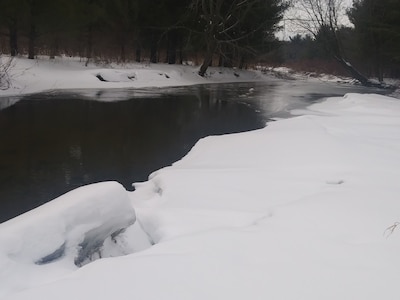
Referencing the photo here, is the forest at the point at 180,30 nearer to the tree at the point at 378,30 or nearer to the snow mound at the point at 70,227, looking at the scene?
the tree at the point at 378,30

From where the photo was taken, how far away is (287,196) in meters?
5.34

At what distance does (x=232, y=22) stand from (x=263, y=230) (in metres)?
32.5

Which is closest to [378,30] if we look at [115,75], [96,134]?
[115,75]

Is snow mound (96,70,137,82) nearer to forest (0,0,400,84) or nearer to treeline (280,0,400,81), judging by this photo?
forest (0,0,400,84)

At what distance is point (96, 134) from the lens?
10.5m

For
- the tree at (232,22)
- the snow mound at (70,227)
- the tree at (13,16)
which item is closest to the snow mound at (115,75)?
the tree at (13,16)

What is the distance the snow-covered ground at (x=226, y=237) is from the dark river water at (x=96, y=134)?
1346 mm

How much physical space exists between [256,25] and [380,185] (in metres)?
31.6

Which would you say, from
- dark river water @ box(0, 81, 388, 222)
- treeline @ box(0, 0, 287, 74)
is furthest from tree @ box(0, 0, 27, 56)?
dark river water @ box(0, 81, 388, 222)

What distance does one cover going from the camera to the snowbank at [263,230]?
9.28ft

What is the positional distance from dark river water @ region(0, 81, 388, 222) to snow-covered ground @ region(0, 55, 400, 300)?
4.42ft

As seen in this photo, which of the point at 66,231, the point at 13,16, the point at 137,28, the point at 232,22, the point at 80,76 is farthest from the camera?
the point at 232,22

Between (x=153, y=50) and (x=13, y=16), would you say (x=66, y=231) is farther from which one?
(x=153, y=50)

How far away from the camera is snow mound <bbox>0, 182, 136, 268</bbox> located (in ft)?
10.2
